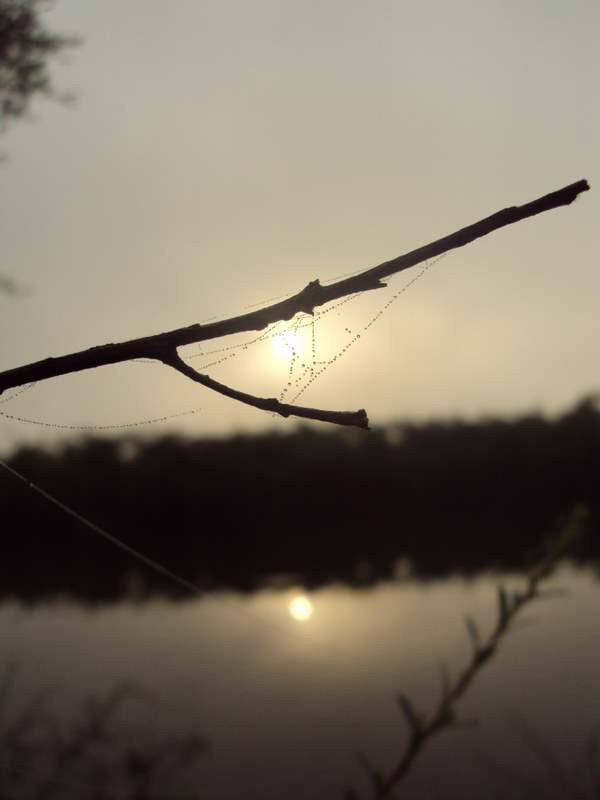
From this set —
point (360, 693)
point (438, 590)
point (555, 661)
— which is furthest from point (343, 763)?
point (438, 590)

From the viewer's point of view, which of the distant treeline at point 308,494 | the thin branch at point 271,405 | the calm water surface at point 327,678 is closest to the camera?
the thin branch at point 271,405

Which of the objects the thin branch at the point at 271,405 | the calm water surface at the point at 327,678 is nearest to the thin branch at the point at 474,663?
the thin branch at the point at 271,405

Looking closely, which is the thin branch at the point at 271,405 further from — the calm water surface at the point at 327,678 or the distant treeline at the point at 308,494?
the distant treeline at the point at 308,494

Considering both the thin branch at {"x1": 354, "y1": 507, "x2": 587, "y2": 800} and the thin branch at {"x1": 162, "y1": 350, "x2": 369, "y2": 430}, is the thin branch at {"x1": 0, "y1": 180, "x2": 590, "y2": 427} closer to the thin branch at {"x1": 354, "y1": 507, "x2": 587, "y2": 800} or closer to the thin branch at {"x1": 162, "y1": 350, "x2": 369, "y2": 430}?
the thin branch at {"x1": 162, "y1": 350, "x2": 369, "y2": 430}

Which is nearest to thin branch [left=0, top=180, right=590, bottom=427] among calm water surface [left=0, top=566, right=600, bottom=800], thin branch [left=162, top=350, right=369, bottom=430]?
thin branch [left=162, top=350, right=369, bottom=430]

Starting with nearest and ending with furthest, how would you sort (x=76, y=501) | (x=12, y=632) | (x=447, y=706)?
(x=447, y=706)
(x=12, y=632)
(x=76, y=501)

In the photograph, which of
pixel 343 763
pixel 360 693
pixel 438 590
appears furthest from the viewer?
pixel 438 590

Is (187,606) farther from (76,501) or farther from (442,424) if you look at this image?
(442,424)

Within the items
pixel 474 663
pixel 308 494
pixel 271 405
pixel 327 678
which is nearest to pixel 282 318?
pixel 271 405
